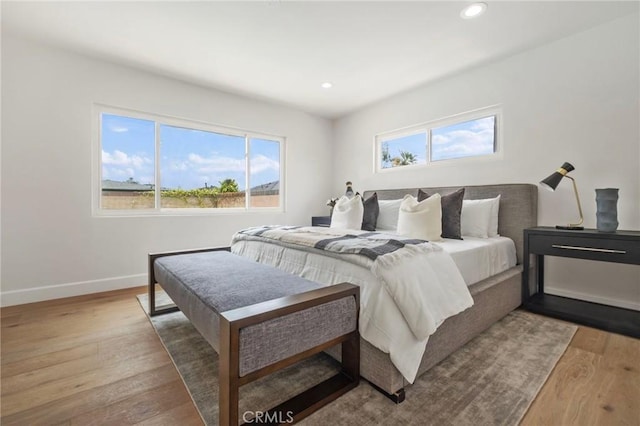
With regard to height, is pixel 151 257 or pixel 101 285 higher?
pixel 151 257

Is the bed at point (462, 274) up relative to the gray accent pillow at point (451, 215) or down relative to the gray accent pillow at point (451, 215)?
down

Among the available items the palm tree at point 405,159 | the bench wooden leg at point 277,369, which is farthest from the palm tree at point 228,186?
the bench wooden leg at point 277,369

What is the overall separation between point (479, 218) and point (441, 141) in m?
1.28

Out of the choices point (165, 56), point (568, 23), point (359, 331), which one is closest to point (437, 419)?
point (359, 331)

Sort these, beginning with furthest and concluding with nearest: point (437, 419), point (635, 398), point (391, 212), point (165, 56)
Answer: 1. point (391, 212)
2. point (165, 56)
3. point (635, 398)
4. point (437, 419)

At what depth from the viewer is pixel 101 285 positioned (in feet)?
9.59

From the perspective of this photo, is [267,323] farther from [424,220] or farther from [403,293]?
[424,220]

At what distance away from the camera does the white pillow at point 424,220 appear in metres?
2.35

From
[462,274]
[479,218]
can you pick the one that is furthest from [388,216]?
[462,274]

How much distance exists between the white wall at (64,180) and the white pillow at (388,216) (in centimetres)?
232

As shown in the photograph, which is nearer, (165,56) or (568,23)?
(568,23)

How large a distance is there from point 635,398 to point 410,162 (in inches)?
118

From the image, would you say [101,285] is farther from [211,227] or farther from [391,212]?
[391,212]

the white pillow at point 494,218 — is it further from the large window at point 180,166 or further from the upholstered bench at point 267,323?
the large window at point 180,166
